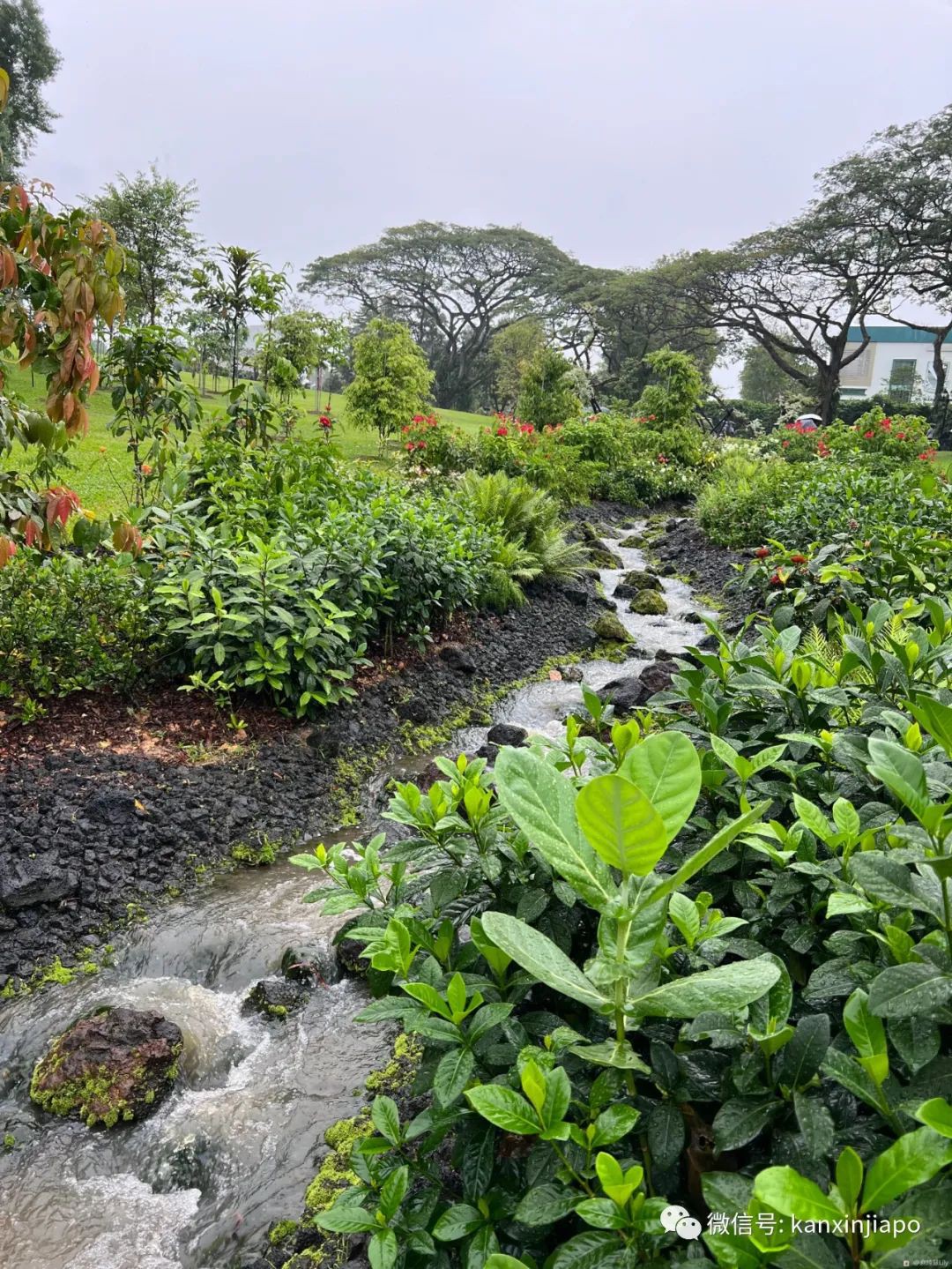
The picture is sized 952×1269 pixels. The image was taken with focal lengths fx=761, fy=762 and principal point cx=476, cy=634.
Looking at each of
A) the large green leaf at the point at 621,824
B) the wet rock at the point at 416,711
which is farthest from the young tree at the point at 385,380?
the large green leaf at the point at 621,824

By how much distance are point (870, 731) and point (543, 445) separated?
11485 millimetres

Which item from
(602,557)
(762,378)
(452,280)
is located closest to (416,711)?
(602,557)

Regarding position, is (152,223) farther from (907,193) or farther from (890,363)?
(890,363)

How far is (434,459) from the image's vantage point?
1108 centimetres

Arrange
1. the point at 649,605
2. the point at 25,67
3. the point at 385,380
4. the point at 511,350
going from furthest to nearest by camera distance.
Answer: the point at 511,350 → the point at 25,67 → the point at 385,380 → the point at 649,605

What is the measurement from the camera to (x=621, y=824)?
2.43 ft

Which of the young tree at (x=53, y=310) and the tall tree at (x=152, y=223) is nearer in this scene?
the young tree at (x=53, y=310)

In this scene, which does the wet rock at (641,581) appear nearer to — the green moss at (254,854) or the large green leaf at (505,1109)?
the green moss at (254,854)

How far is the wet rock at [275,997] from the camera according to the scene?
8.95ft

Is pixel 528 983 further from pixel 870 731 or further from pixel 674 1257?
pixel 870 731

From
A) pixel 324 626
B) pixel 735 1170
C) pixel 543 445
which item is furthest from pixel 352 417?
pixel 735 1170

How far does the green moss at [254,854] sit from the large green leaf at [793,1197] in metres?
3.24

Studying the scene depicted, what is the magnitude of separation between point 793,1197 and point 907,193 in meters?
28.6

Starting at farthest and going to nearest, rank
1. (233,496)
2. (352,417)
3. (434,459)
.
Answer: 1. (352,417)
2. (434,459)
3. (233,496)
